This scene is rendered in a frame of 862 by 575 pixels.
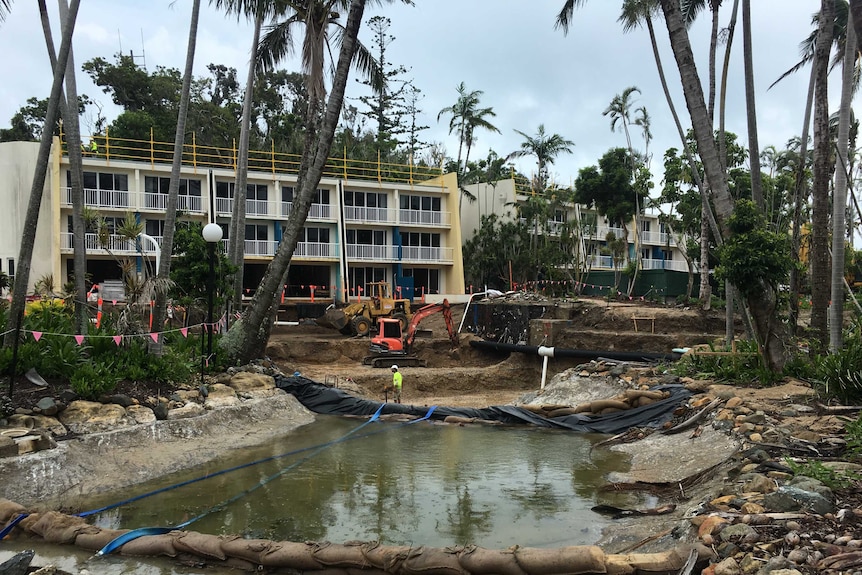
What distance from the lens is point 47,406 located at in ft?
33.9

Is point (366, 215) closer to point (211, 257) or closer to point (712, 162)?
point (211, 257)

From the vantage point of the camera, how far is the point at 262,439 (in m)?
13.4

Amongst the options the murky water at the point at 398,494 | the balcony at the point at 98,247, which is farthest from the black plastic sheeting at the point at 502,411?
the balcony at the point at 98,247

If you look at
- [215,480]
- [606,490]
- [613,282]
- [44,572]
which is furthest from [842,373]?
[613,282]

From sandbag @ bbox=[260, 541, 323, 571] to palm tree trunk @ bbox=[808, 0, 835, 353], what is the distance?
1173 centimetres

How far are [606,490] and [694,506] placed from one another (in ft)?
7.48

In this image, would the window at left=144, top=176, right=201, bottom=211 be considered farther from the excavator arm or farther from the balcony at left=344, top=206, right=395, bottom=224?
the excavator arm

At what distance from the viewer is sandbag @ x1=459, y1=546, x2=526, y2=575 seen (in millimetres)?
A: 5887

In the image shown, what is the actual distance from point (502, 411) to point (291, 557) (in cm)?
960

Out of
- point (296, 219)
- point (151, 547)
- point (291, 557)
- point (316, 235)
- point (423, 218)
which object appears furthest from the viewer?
point (423, 218)

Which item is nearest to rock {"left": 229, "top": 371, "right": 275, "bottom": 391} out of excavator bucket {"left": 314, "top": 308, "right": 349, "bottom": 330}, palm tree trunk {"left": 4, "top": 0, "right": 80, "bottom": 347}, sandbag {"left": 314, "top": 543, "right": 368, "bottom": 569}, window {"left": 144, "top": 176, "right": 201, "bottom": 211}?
palm tree trunk {"left": 4, "top": 0, "right": 80, "bottom": 347}

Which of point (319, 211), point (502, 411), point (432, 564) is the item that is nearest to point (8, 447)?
point (432, 564)

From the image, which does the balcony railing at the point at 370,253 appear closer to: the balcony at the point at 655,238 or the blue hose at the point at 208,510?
the blue hose at the point at 208,510

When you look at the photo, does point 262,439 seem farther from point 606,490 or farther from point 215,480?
point 606,490
